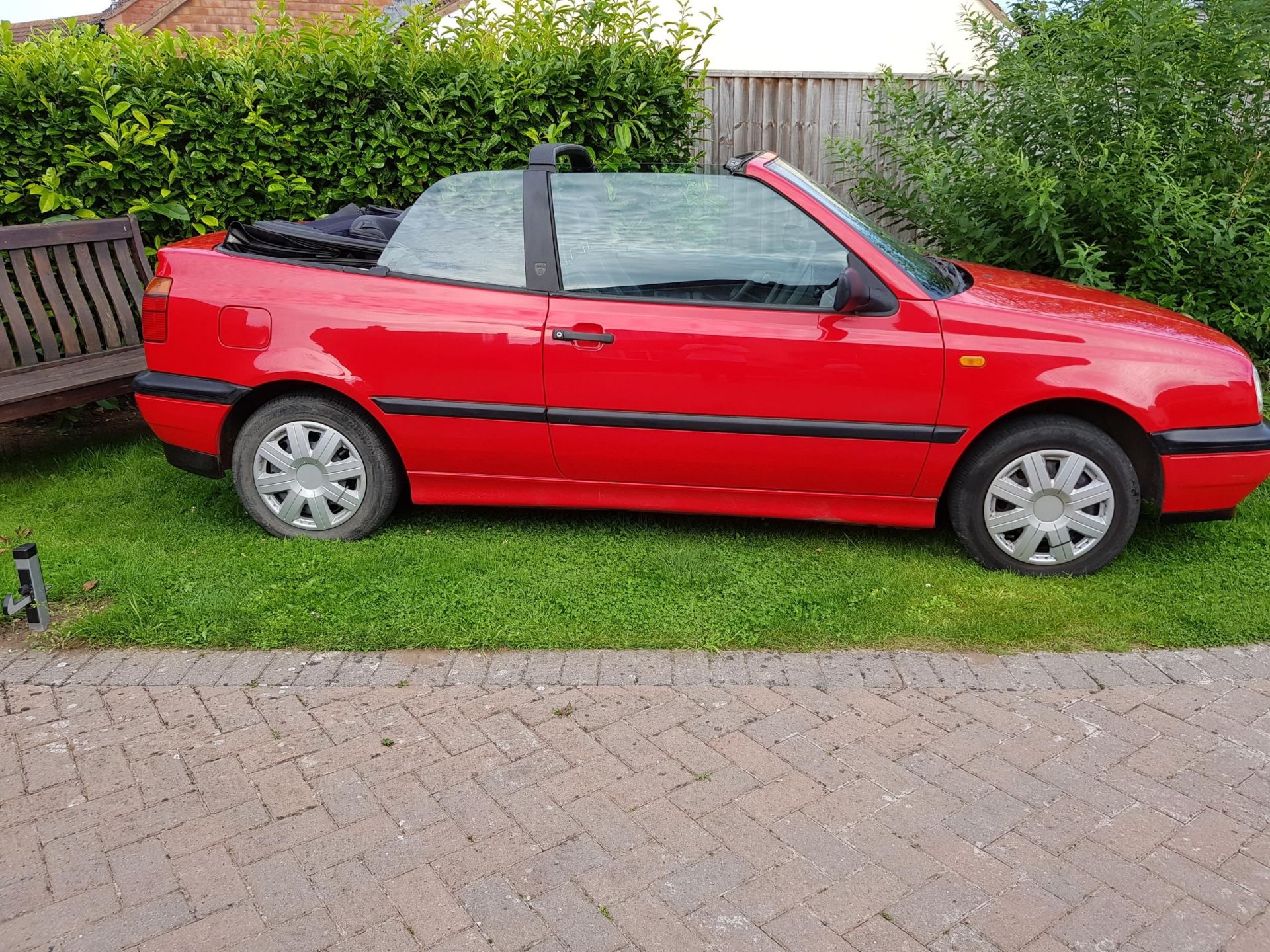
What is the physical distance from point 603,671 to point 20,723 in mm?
1964

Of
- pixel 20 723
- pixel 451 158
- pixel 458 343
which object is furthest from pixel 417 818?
pixel 451 158

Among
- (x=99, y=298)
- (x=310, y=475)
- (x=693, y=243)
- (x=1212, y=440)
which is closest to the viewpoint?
(x=1212, y=440)

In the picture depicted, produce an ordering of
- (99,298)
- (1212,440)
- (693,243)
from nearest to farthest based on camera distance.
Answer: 1. (1212,440)
2. (693,243)
3. (99,298)

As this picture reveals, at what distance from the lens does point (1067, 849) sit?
2.75m

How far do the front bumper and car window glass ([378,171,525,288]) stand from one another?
2.79m

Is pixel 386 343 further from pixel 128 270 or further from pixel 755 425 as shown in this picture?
pixel 128 270

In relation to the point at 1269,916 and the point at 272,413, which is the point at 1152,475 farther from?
the point at 272,413

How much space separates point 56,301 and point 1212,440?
6155 mm

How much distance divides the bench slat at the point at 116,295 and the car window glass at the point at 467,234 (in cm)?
280

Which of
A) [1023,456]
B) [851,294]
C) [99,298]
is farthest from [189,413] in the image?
[1023,456]

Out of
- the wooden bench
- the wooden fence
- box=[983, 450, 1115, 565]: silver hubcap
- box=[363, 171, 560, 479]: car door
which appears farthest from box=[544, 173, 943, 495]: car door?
the wooden fence

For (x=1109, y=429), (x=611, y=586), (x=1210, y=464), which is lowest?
(x=611, y=586)

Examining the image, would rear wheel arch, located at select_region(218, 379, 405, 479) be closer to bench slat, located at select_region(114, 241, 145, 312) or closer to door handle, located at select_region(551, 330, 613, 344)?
door handle, located at select_region(551, 330, 613, 344)

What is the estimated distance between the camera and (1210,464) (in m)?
4.11
